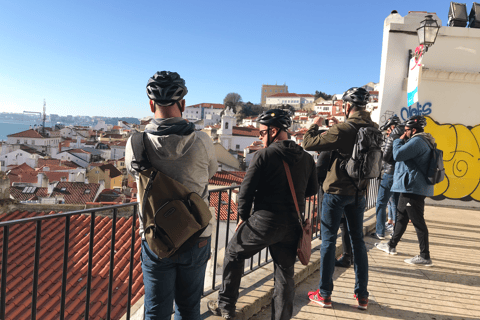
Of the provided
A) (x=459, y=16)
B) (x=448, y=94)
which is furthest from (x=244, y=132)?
(x=448, y=94)

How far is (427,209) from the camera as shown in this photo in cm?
798

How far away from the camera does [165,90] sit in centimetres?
211

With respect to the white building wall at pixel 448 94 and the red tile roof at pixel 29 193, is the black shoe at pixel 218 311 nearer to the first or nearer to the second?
the white building wall at pixel 448 94

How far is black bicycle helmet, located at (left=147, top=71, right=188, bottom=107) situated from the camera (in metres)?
2.11

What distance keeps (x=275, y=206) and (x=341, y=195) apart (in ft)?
2.97

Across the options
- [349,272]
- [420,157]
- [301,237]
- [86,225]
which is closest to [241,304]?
[301,237]

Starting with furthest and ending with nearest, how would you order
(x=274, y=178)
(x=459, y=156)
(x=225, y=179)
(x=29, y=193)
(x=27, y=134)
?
(x=27, y=134)
(x=29, y=193)
(x=225, y=179)
(x=459, y=156)
(x=274, y=178)

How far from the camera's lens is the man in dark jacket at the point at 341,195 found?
324cm

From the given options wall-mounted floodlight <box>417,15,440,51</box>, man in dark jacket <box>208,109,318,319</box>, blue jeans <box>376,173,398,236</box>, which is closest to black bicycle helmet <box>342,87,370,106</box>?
man in dark jacket <box>208,109,318,319</box>

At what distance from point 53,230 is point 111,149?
270ft

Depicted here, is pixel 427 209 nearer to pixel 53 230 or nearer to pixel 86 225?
pixel 86 225

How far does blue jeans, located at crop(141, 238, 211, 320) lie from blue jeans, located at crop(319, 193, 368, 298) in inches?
57.0

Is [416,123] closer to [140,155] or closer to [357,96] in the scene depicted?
[357,96]

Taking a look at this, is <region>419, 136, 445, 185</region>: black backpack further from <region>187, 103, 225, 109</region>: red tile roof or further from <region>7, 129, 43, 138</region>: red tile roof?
<region>187, 103, 225, 109</region>: red tile roof
